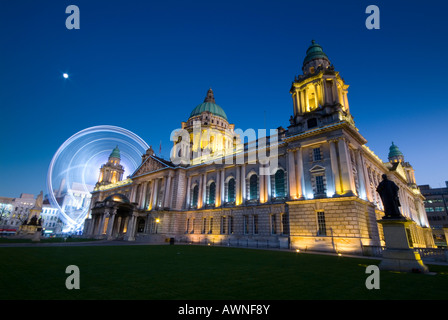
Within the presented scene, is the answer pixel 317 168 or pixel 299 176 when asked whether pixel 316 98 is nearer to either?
pixel 317 168

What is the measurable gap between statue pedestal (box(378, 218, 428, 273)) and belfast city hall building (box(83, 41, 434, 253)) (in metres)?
10.8

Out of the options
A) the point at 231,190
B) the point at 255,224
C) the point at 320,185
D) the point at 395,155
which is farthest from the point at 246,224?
the point at 395,155

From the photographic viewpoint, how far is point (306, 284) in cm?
830

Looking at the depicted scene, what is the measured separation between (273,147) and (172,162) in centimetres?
2630

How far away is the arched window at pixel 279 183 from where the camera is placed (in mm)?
34525

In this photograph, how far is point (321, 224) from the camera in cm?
2739

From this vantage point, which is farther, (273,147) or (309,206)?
(273,147)

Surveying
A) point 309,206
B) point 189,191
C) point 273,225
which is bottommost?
point 273,225

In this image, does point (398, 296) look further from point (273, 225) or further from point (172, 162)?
point (172, 162)

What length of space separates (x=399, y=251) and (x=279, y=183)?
22536 millimetres

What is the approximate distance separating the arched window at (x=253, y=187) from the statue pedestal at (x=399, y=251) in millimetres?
24910

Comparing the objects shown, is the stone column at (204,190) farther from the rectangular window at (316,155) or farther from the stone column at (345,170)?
the stone column at (345,170)

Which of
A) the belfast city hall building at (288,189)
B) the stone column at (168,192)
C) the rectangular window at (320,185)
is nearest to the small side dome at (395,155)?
the belfast city hall building at (288,189)
